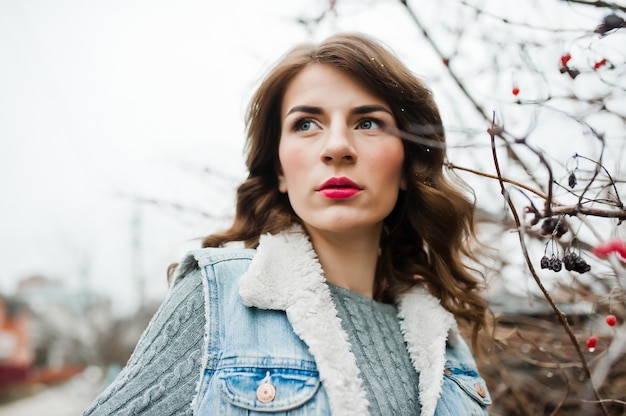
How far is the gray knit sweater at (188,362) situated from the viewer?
52.1 inches

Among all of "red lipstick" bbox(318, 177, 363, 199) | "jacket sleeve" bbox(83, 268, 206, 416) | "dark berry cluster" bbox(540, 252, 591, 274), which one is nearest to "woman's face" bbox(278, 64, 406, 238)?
"red lipstick" bbox(318, 177, 363, 199)

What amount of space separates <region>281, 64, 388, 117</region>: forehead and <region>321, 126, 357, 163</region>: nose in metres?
0.13

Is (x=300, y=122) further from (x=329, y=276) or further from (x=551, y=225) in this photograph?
(x=551, y=225)

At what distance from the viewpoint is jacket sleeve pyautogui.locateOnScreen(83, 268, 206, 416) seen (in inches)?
51.8

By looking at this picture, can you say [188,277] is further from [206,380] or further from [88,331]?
[88,331]

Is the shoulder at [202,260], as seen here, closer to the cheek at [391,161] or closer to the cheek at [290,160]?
the cheek at [290,160]

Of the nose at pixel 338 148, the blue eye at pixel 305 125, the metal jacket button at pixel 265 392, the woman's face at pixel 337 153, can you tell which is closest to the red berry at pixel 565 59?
the woman's face at pixel 337 153

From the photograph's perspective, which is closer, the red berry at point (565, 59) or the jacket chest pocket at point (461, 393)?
the red berry at point (565, 59)

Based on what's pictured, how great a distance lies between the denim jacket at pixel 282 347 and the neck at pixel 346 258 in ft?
0.33

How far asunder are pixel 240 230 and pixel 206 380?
0.79 metres

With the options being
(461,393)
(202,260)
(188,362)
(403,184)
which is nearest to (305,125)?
(403,184)

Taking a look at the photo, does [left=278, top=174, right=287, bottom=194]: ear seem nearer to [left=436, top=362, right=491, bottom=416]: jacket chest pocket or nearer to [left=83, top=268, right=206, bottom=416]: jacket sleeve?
[left=83, top=268, right=206, bottom=416]: jacket sleeve

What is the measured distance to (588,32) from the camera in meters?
1.54

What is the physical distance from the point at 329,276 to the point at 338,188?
368 millimetres
